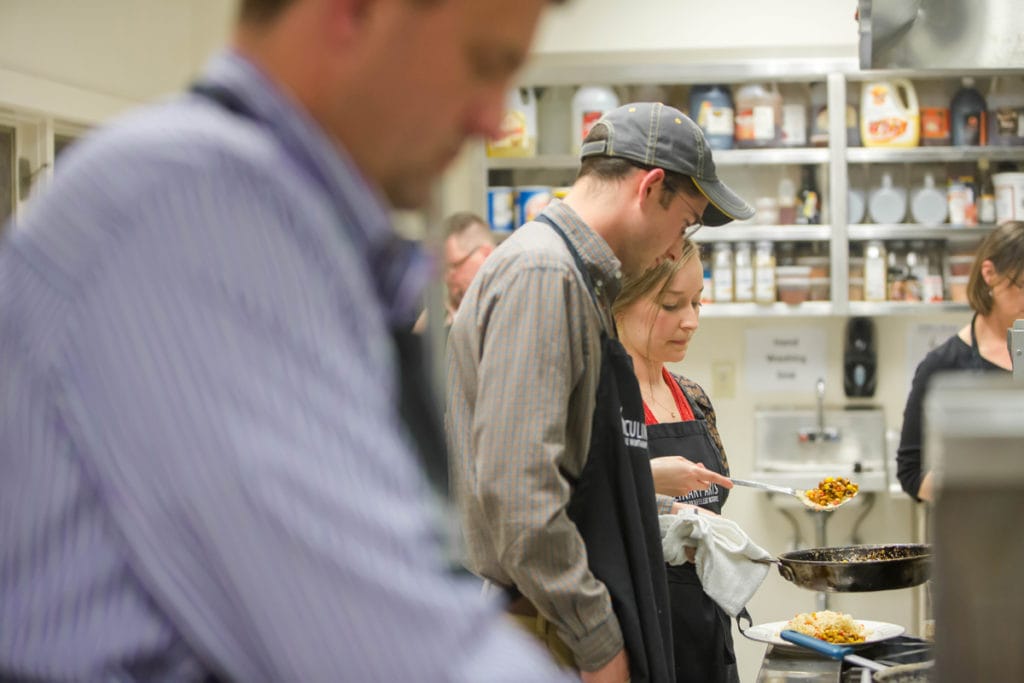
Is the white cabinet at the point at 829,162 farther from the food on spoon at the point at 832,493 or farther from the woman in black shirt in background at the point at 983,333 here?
the food on spoon at the point at 832,493

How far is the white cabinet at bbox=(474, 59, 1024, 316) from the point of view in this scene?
476 centimetres

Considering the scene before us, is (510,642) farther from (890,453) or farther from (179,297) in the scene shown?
(890,453)

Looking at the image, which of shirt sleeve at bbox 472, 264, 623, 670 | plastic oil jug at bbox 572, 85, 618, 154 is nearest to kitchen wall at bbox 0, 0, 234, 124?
plastic oil jug at bbox 572, 85, 618, 154

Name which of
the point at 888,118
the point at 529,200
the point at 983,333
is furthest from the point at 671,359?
the point at 888,118

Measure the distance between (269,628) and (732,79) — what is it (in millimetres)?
4607

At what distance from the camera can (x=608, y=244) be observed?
94.4 inches

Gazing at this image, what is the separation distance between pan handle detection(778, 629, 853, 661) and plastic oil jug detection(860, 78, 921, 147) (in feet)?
9.18

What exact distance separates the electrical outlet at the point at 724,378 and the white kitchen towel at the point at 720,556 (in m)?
2.55

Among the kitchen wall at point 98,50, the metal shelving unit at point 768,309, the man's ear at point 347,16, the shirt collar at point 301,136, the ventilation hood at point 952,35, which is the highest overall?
the kitchen wall at point 98,50

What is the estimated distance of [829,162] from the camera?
4816mm

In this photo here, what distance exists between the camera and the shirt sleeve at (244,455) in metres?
0.56

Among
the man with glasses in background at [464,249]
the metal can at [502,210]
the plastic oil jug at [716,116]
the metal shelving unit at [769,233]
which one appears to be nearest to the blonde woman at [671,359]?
the man with glasses in background at [464,249]

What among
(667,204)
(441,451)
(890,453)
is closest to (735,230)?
(890,453)

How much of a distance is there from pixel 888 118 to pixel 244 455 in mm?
4674
